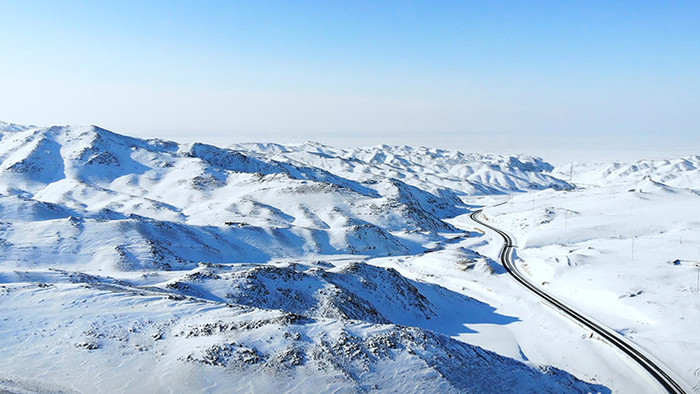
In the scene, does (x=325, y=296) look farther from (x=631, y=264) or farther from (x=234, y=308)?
(x=631, y=264)

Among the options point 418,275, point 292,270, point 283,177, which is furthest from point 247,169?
point 292,270

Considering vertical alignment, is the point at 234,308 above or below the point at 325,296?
above

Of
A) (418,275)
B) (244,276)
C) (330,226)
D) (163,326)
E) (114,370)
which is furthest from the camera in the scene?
(330,226)

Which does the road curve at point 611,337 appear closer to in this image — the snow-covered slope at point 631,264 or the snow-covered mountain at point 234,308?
the snow-covered slope at point 631,264

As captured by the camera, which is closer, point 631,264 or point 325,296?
point 325,296

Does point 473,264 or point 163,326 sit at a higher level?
point 163,326

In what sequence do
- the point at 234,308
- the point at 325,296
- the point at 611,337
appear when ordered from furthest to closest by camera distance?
the point at 325,296 → the point at 611,337 → the point at 234,308

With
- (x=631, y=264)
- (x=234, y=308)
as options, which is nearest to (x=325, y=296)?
(x=234, y=308)

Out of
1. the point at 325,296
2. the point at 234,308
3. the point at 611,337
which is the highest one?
the point at 234,308

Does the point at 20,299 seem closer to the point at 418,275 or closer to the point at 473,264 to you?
the point at 418,275
